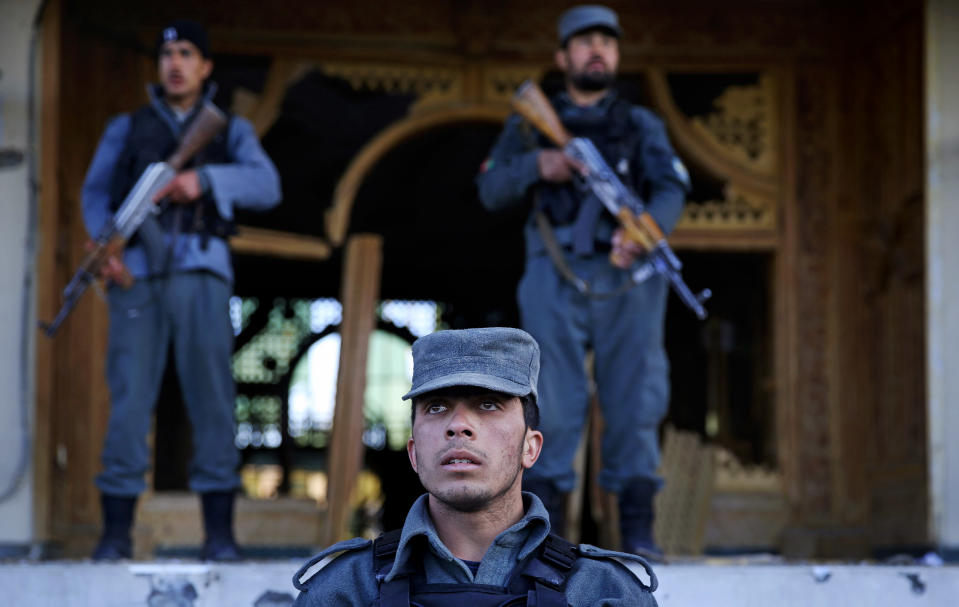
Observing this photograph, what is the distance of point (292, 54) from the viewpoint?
304 inches

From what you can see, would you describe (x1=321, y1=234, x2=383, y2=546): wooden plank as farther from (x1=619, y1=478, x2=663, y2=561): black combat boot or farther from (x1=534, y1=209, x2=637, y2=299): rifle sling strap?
(x1=619, y1=478, x2=663, y2=561): black combat boot

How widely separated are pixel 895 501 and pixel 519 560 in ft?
16.1

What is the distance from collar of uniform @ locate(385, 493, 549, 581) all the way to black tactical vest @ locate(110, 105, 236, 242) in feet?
9.52

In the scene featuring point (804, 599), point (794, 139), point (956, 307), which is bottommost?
point (804, 599)

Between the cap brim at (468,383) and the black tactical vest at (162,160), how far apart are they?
294 cm

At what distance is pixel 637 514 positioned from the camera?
526cm

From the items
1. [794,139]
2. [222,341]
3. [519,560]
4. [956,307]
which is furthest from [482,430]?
[794,139]

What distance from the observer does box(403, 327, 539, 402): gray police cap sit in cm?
281

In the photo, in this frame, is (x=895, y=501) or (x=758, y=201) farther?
(x=758, y=201)

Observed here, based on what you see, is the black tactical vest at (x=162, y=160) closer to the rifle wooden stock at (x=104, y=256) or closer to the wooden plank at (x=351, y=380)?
the rifle wooden stock at (x=104, y=256)

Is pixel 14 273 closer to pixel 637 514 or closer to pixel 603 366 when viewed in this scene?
pixel 603 366

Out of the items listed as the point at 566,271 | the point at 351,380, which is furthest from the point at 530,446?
the point at 351,380

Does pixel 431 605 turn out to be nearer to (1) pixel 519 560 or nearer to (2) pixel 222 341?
(1) pixel 519 560

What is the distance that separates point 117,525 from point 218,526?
0.36 metres
